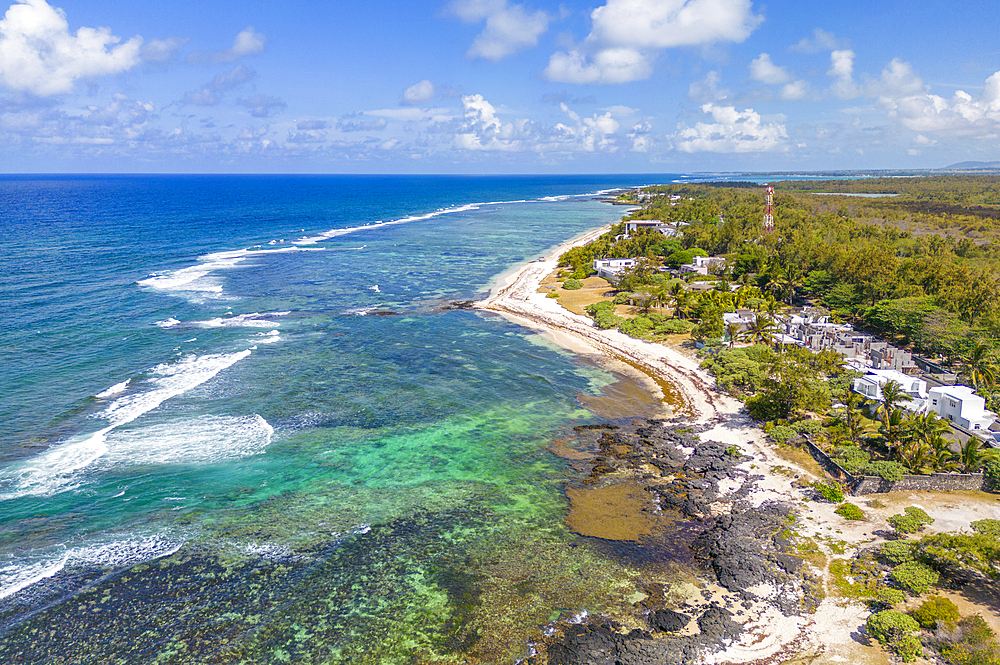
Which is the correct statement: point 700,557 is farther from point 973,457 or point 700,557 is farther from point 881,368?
point 881,368

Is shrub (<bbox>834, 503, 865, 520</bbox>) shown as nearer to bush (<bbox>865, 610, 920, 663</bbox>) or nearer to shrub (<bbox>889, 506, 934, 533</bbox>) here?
shrub (<bbox>889, 506, 934, 533</bbox>)

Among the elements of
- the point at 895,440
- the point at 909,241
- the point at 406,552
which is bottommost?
the point at 406,552

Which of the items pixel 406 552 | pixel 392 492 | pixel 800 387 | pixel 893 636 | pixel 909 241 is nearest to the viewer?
pixel 893 636

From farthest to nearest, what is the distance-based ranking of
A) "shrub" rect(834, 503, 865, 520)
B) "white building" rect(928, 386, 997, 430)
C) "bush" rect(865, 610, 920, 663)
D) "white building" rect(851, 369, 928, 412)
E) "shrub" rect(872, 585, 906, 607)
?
"white building" rect(851, 369, 928, 412)
"white building" rect(928, 386, 997, 430)
"shrub" rect(834, 503, 865, 520)
"shrub" rect(872, 585, 906, 607)
"bush" rect(865, 610, 920, 663)

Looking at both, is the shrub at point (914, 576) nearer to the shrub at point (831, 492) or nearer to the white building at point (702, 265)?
the shrub at point (831, 492)

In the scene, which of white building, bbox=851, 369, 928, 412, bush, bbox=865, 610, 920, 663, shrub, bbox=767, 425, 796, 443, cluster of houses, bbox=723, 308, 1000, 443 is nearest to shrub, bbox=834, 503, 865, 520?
bush, bbox=865, 610, 920, 663

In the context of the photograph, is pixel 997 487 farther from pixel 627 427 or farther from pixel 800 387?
pixel 627 427

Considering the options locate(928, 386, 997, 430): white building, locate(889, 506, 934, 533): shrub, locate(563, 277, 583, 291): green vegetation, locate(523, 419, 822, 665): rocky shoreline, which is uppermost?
locate(563, 277, 583, 291): green vegetation

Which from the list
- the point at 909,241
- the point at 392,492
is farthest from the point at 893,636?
the point at 909,241
